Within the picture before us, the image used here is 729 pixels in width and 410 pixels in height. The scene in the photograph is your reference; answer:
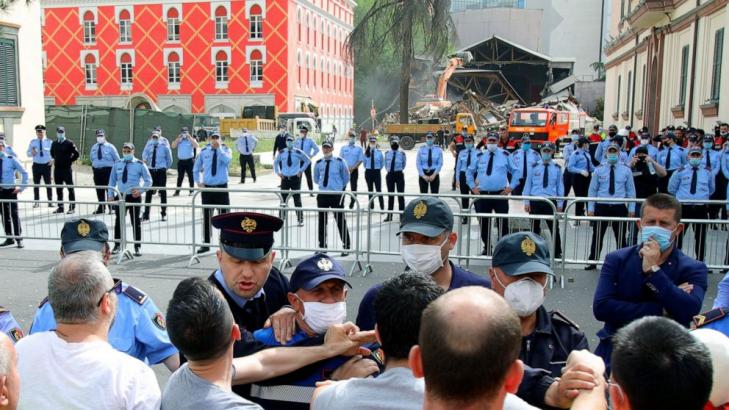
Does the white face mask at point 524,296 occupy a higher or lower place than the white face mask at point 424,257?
lower

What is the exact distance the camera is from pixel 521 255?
10.9 ft

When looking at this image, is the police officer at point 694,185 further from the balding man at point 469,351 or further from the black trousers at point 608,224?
the balding man at point 469,351

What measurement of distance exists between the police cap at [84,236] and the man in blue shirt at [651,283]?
3265mm

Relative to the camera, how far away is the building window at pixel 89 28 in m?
55.4

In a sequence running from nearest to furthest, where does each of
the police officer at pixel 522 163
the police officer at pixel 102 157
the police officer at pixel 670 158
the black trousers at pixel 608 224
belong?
the black trousers at pixel 608 224, the police officer at pixel 522 163, the police officer at pixel 670 158, the police officer at pixel 102 157

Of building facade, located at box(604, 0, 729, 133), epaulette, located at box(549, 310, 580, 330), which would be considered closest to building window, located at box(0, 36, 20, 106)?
building facade, located at box(604, 0, 729, 133)

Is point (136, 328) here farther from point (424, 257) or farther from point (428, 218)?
point (428, 218)

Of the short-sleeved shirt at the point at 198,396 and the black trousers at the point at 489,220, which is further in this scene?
the black trousers at the point at 489,220

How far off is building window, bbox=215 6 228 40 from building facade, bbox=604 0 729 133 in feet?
100

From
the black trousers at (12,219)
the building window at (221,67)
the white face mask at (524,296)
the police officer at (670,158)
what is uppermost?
the building window at (221,67)

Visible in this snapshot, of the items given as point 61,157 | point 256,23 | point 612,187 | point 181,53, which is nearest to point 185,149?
point 61,157

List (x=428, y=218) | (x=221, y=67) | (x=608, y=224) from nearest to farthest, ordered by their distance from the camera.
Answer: (x=428, y=218)
(x=608, y=224)
(x=221, y=67)

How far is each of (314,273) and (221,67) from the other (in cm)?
5330

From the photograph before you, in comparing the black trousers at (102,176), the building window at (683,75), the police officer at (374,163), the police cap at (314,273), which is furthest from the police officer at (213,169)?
the building window at (683,75)
